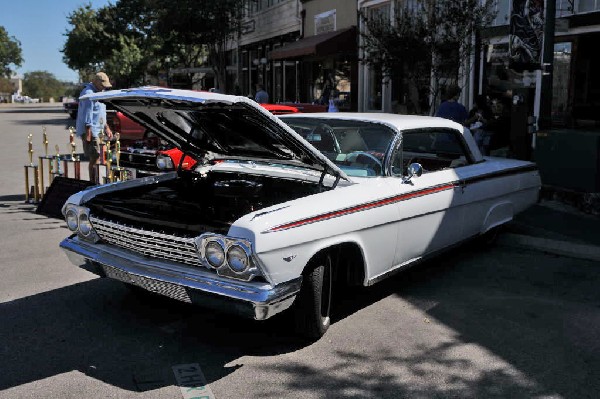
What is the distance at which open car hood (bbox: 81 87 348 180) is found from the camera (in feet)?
13.0

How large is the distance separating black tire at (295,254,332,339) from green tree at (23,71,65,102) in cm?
15390

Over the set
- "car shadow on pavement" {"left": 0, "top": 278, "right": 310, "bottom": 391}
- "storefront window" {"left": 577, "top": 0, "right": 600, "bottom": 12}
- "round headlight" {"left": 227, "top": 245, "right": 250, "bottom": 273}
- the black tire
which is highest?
"storefront window" {"left": 577, "top": 0, "right": 600, "bottom": 12}

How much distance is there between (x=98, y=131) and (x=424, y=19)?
6.44 metres

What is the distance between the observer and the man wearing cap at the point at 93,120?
337 inches

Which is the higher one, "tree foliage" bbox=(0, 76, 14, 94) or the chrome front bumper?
"tree foliage" bbox=(0, 76, 14, 94)

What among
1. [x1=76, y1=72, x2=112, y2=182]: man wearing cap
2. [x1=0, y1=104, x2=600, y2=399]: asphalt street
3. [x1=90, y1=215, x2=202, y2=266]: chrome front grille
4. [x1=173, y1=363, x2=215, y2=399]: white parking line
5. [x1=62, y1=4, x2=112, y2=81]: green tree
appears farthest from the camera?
[x1=62, y1=4, x2=112, y2=81]: green tree

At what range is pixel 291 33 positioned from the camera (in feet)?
78.5

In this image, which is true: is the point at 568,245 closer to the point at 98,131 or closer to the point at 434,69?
the point at 434,69

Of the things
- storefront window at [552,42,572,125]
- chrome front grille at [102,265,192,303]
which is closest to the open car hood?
chrome front grille at [102,265,192,303]

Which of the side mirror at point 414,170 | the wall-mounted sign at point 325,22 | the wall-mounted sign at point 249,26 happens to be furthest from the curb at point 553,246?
the wall-mounted sign at point 249,26

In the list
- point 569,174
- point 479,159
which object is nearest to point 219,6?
point 569,174

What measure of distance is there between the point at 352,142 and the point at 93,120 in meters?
5.13

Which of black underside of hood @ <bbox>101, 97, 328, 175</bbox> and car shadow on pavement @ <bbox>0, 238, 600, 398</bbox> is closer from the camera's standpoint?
→ car shadow on pavement @ <bbox>0, 238, 600, 398</bbox>

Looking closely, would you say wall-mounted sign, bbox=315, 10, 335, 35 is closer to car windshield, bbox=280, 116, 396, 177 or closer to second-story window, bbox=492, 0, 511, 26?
second-story window, bbox=492, 0, 511, 26
